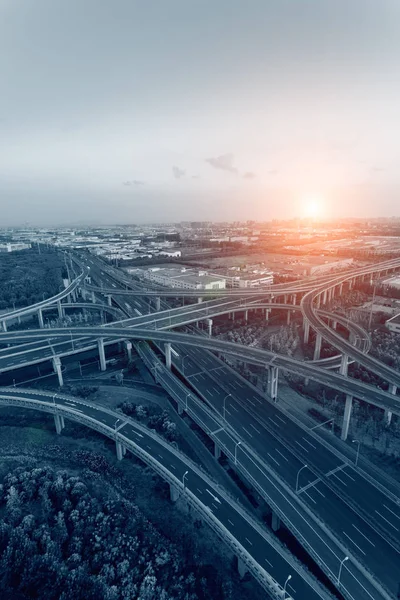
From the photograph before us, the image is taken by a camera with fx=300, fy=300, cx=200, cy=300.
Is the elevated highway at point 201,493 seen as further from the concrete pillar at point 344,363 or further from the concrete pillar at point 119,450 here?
the concrete pillar at point 344,363

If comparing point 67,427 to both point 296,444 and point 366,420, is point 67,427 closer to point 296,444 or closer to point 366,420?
point 296,444

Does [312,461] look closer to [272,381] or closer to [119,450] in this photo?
[272,381]

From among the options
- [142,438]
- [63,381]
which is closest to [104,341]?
[63,381]

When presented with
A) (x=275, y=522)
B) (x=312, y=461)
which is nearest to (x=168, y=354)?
(x=312, y=461)

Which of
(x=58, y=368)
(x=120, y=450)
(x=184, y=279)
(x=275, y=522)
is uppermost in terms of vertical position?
(x=184, y=279)

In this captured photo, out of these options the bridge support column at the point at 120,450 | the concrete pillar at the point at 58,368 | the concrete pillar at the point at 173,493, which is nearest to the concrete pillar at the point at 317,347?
the concrete pillar at the point at 173,493

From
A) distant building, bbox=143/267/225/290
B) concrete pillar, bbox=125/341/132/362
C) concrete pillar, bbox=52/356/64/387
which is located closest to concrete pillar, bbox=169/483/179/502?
concrete pillar, bbox=52/356/64/387
